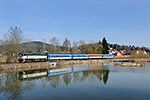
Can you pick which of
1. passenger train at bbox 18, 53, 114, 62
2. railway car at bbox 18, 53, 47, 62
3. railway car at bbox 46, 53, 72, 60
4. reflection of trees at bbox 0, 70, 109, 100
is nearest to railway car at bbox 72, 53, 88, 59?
passenger train at bbox 18, 53, 114, 62

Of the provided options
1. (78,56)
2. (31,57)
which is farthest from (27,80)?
(78,56)

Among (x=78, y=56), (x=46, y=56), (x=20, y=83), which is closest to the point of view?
(x=20, y=83)

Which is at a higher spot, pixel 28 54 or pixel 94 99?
pixel 28 54

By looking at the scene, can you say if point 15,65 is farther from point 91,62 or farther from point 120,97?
point 91,62

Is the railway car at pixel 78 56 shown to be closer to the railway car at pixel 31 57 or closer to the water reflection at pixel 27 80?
the railway car at pixel 31 57

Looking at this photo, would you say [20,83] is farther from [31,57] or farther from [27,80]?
[31,57]

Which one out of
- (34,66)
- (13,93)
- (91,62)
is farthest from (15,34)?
(13,93)

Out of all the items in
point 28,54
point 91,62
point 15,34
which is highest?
point 15,34

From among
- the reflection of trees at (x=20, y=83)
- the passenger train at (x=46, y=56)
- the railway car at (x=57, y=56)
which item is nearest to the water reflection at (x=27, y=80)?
the reflection of trees at (x=20, y=83)

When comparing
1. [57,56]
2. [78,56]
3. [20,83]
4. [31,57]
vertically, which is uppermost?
[31,57]

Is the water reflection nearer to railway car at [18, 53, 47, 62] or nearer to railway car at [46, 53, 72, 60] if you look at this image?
railway car at [18, 53, 47, 62]

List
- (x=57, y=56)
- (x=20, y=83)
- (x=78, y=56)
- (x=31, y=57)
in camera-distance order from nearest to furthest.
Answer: (x=20, y=83) → (x=31, y=57) → (x=57, y=56) → (x=78, y=56)

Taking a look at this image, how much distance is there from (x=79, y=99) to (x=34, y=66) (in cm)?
2502

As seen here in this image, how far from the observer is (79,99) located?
1280 centimetres
